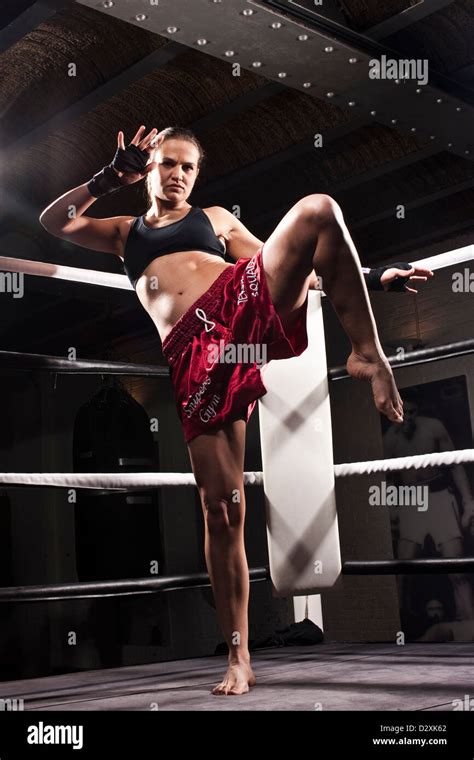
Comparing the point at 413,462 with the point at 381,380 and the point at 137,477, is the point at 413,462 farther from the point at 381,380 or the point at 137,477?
the point at 137,477

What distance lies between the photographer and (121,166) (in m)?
1.69

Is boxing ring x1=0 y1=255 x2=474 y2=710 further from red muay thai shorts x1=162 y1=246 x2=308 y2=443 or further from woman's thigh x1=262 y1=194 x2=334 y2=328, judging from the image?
woman's thigh x1=262 y1=194 x2=334 y2=328

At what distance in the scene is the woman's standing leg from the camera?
1.58 meters

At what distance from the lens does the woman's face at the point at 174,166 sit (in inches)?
72.7

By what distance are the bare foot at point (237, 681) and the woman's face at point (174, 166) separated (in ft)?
3.36

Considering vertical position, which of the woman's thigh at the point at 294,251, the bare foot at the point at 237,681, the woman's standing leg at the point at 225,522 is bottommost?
the bare foot at the point at 237,681

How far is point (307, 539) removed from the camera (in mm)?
1953

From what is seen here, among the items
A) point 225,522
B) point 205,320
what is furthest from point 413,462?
point 205,320

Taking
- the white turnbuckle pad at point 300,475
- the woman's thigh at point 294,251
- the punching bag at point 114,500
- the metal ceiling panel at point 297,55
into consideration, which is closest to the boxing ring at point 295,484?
the white turnbuckle pad at point 300,475

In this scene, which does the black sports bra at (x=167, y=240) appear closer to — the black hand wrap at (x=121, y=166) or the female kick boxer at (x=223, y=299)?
the female kick boxer at (x=223, y=299)

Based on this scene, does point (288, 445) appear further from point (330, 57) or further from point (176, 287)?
point (330, 57)

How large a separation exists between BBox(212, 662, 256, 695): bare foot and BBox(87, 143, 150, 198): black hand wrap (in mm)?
990

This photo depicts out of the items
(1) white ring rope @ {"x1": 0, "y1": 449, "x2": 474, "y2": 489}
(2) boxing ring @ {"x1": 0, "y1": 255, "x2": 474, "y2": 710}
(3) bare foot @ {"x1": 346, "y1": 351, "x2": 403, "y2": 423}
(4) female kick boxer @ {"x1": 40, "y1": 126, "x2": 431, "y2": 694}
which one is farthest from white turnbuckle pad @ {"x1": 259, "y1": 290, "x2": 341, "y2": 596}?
(3) bare foot @ {"x1": 346, "y1": 351, "x2": 403, "y2": 423}
